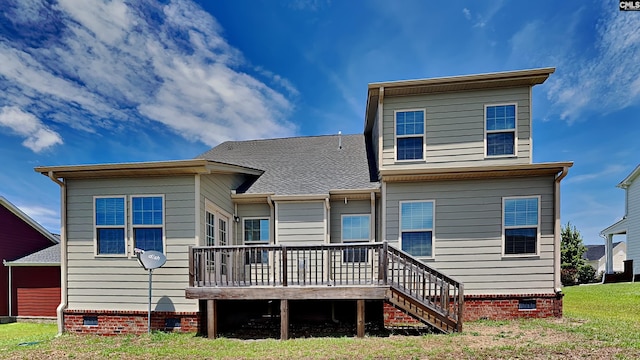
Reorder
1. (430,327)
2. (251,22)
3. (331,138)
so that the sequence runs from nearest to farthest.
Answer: (430,327) → (251,22) → (331,138)

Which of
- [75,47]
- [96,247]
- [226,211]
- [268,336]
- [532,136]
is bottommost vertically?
[268,336]

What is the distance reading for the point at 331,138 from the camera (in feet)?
41.1

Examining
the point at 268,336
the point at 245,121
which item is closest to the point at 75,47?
the point at 245,121

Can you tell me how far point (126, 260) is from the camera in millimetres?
7676

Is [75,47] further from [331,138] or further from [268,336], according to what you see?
[268,336]

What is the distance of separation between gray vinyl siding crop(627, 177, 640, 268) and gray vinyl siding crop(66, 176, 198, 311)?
21.1 m

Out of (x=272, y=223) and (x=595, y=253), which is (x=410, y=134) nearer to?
(x=272, y=223)

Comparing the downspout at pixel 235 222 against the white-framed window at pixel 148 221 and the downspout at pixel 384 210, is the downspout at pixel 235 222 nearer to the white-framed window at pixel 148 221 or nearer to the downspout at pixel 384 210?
the white-framed window at pixel 148 221

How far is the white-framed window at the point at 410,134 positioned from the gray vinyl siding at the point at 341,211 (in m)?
1.59

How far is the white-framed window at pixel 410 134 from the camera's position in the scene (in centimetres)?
875

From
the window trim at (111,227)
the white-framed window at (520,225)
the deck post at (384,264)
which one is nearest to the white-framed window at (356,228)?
the deck post at (384,264)

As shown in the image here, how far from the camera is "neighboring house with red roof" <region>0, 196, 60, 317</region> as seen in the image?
12.8 metres

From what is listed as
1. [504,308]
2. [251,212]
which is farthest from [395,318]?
[251,212]

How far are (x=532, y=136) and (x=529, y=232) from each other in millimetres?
2410
